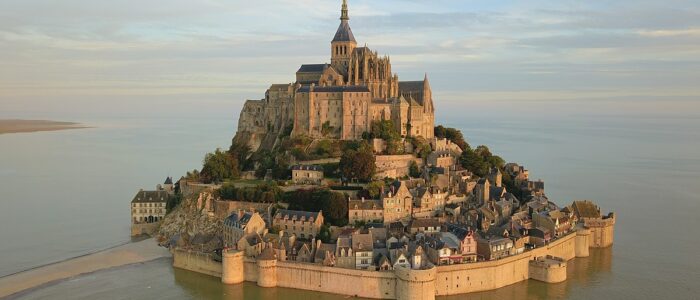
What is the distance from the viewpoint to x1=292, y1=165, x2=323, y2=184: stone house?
41.1 metres

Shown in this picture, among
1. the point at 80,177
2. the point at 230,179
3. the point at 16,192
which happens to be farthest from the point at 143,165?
the point at 230,179

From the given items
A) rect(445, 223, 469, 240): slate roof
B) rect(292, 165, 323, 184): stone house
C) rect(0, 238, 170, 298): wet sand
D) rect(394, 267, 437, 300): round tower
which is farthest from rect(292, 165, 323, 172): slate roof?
rect(394, 267, 437, 300): round tower

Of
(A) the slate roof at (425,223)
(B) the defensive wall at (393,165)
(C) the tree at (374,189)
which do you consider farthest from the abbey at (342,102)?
(A) the slate roof at (425,223)

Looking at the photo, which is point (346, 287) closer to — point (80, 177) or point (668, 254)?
point (668, 254)

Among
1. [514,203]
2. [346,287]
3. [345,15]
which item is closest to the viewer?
[346,287]

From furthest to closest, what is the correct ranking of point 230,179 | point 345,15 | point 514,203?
point 345,15, point 230,179, point 514,203

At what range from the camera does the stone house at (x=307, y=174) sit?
41116 millimetres

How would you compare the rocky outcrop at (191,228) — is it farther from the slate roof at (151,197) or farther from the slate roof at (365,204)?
the slate roof at (365,204)

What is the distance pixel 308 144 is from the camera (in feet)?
149

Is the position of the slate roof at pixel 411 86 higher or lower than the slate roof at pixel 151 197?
higher

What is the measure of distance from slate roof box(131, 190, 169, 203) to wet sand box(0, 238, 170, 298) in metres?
3.70

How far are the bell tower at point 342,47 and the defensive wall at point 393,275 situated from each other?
23345 millimetres

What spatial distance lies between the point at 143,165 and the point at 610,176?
58067 mm

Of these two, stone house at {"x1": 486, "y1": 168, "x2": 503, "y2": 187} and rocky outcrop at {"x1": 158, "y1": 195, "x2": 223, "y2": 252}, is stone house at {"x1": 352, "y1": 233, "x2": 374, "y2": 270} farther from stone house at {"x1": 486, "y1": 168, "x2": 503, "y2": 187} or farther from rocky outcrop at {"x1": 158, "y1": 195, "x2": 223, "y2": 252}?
stone house at {"x1": 486, "y1": 168, "x2": 503, "y2": 187}
